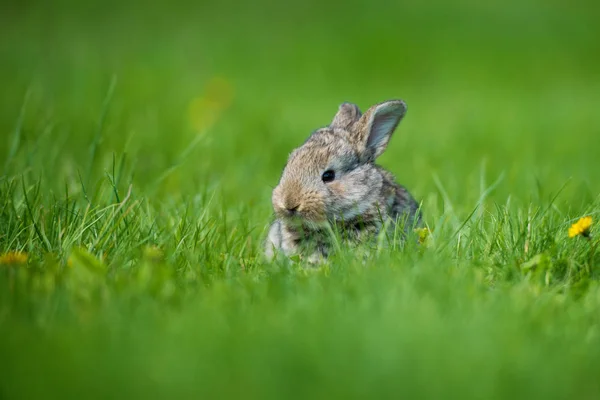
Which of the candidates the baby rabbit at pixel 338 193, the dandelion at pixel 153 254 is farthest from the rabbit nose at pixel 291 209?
the dandelion at pixel 153 254

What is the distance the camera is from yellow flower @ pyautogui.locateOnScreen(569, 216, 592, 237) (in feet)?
13.6

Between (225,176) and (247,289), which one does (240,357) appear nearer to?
(247,289)

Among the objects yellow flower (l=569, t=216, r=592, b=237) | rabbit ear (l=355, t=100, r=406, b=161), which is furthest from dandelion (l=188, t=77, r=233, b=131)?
yellow flower (l=569, t=216, r=592, b=237)

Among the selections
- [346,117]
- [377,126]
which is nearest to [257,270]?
[377,126]

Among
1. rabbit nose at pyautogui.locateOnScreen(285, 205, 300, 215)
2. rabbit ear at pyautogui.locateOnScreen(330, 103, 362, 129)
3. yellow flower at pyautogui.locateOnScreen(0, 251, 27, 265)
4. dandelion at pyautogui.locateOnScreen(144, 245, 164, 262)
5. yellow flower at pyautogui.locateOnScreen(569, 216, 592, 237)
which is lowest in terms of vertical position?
yellow flower at pyautogui.locateOnScreen(0, 251, 27, 265)

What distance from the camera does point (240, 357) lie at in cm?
304

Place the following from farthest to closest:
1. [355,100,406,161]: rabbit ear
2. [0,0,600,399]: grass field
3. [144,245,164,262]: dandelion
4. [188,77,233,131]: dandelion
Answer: [188,77,233,131]: dandelion < [355,100,406,161]: rabbit ear < [144,245,164,262]: dandelion < [0,0,600,399]: grass field

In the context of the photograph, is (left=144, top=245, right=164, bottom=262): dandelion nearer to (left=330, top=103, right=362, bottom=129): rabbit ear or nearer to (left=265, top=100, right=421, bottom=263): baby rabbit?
(left=265, top=100, right=421, bottom=263): baby rabbit

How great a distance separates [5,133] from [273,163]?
2.93m

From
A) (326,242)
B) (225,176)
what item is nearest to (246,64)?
(225,176)

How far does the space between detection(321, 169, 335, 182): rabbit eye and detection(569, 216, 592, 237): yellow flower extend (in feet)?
4.89

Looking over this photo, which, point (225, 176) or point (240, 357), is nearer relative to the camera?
point (240, 357)

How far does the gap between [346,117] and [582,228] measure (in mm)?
1896

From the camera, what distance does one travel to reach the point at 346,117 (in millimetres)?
5520
